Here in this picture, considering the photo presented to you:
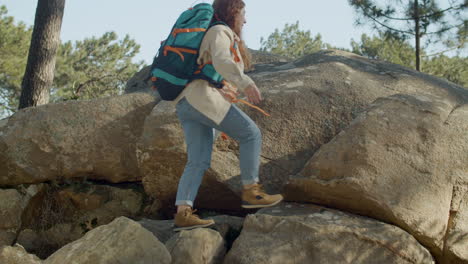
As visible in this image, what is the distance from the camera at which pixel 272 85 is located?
203 inches

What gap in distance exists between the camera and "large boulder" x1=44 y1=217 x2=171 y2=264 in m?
3.11

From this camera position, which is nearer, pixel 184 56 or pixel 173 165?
pixel 184 56

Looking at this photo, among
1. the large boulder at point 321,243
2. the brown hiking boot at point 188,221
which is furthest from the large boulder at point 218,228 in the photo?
the large boulder at point 321,243

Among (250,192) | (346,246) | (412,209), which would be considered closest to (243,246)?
(250,192)

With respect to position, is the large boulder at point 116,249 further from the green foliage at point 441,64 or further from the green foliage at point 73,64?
the green foliage at point 441,64

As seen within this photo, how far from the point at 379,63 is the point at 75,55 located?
16.3 m

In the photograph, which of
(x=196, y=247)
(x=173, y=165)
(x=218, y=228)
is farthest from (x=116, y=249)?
(x=173, y=165)

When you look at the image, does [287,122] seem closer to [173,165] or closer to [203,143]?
[173,165]

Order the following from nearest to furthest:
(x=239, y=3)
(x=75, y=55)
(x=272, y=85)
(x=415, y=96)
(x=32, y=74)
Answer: (x=239, y=3) < (x=415, y=96) < (x=272, y=85) < (x=32, y=74) < (x=75, y=55)

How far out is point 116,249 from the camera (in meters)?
3.17

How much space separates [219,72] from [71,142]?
8.95ft

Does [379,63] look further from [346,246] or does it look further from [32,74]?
[32,74]

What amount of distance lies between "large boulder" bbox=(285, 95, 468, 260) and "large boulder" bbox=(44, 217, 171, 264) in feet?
4.54

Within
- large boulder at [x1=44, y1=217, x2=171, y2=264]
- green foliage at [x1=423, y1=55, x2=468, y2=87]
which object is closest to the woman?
large boulder at [x1=44, y1=217, x2=171, y2=264]
